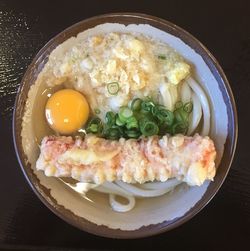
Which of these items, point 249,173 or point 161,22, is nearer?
point 161,22

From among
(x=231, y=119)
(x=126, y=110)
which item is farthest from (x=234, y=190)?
(x=126, y=110)

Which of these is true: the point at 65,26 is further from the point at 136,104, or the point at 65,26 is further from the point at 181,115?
the point at 181,115

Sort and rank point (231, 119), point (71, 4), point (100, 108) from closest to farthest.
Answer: point (231, 119)
point (100, 108)
point (71, 4)

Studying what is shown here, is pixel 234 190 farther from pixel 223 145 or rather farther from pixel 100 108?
pixel 100 108

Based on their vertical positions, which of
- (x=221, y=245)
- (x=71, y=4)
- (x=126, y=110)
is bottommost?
(x=221, y=245)

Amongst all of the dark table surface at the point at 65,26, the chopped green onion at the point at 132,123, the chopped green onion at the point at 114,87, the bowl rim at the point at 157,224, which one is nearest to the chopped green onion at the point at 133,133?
the chopped green onion at the point at 132,123

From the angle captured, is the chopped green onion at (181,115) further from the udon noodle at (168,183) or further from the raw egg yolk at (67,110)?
the raw egg yolk at (67,110)

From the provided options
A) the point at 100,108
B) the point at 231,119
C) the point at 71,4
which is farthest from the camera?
the point at 71,4
